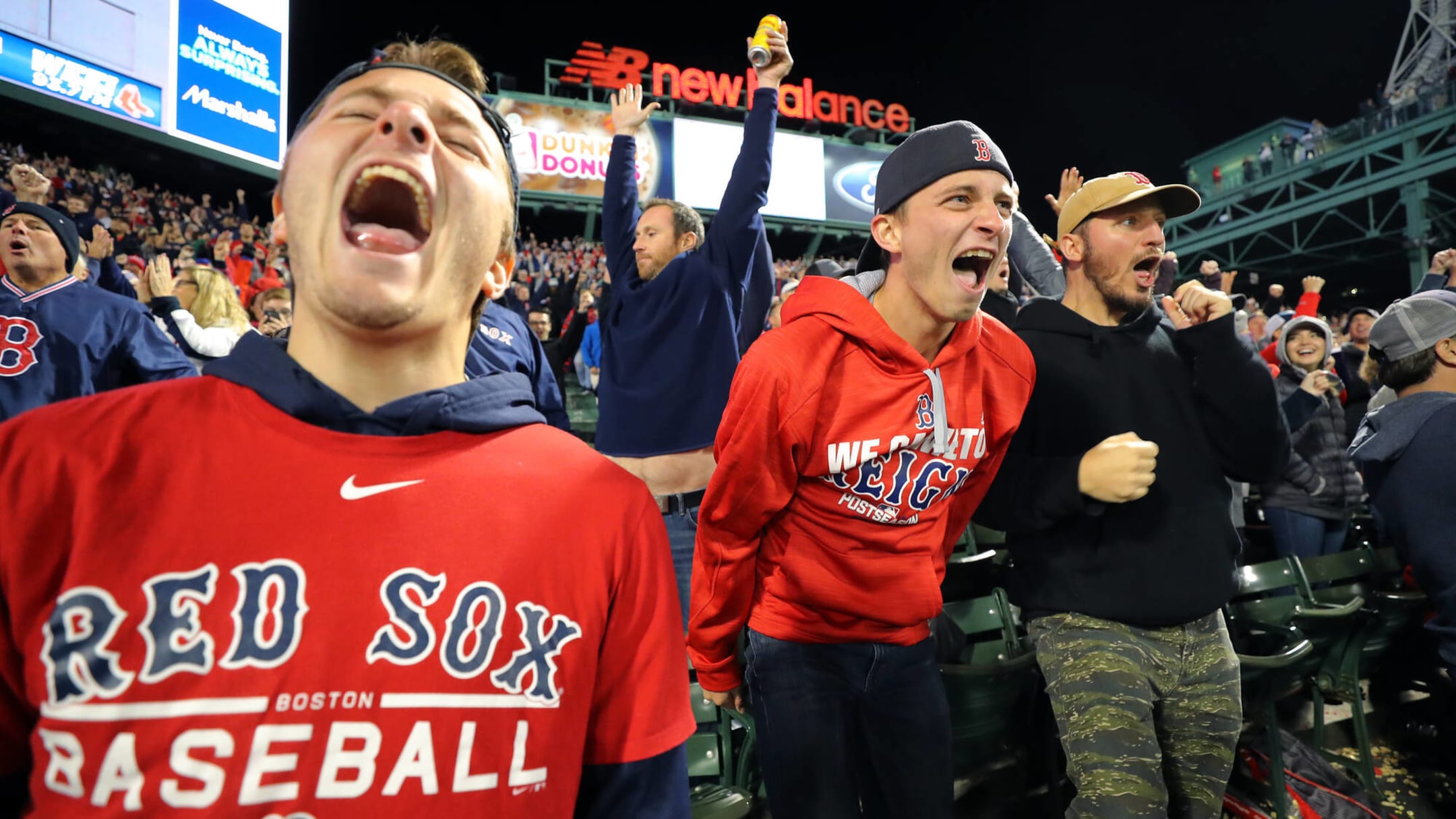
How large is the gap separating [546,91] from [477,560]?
28.6m

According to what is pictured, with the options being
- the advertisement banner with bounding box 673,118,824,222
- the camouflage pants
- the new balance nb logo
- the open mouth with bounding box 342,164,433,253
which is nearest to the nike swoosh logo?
the open mouth with bounding box 342,164,433,253

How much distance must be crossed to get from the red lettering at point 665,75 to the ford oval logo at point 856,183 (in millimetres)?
7276

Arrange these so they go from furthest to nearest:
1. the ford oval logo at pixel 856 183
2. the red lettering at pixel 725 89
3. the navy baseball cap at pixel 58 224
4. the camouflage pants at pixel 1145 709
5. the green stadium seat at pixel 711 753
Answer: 1. the ford oval logo at pixel 856 183
2. the red lettering at pixel 725 89
3. the navy baseball cap at pixel 58 224
4. the green stadium seat at pixel 711 753
5. the camouflage pants at pixel 1145 709

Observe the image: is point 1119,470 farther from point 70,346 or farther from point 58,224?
point 58,224

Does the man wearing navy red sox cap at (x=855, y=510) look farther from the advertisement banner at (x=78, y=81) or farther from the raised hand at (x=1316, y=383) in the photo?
the advertisement banner at (x=78, y=81)

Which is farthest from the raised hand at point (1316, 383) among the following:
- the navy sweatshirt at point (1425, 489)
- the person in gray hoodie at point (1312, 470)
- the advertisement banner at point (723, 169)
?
the advertisement banner at point (723, 169)

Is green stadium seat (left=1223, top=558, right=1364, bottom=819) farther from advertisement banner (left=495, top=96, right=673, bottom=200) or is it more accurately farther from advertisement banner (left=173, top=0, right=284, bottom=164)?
advertisement banner (left=495, top=96, right=673, bottom=200)

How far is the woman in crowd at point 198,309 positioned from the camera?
16.0 ft

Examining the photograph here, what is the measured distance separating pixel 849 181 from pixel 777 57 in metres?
29.2

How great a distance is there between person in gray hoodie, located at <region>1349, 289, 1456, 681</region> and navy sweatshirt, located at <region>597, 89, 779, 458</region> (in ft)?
9.32

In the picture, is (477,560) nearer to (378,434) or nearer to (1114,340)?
(378,434)

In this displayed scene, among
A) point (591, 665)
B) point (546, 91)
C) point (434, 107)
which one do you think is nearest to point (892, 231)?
point (434, 107)

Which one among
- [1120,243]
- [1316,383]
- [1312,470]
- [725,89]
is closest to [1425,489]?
[1120,243]

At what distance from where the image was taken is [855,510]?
2141mm
